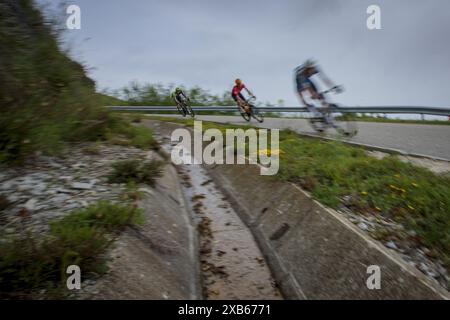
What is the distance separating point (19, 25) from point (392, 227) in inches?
286

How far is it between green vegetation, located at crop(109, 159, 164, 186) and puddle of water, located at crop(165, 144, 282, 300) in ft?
3.64

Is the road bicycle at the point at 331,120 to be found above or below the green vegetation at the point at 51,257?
above

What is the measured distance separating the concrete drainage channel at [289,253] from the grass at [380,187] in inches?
20.1

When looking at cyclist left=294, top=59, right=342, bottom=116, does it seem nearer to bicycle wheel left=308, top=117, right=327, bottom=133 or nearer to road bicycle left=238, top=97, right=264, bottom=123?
bicycle wheel left=308, top=117, right=327, bottom=133

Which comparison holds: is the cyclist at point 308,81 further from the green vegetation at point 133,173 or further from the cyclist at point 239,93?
the green vegetation at point 133,173

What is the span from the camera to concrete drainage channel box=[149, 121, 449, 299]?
3824 millimetres

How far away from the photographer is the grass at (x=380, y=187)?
181 inches

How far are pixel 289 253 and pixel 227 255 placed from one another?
3.05 ft

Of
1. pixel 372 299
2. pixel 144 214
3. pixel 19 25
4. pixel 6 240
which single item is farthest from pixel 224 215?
pixel 19 25

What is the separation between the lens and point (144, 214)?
483 centimetres

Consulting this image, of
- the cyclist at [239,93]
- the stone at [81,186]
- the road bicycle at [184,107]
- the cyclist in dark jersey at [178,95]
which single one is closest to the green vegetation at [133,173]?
the stone at [81,186]

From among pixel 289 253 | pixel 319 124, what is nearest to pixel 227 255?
pixel 289 253
